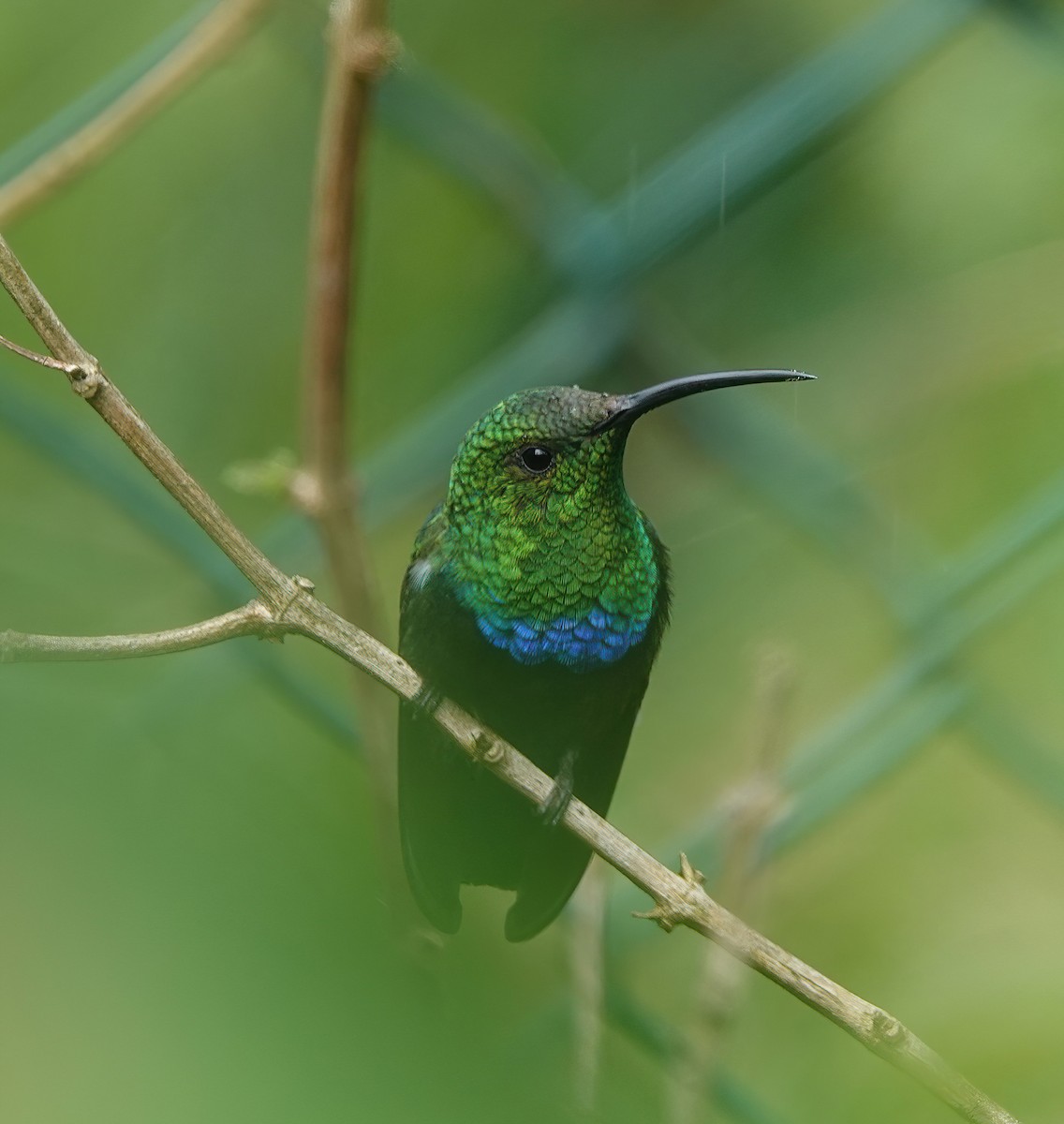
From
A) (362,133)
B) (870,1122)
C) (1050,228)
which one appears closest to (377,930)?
(870,1122)

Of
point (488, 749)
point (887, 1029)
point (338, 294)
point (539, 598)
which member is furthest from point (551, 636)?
point (887, 1029)

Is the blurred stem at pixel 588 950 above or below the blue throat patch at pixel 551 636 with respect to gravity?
below

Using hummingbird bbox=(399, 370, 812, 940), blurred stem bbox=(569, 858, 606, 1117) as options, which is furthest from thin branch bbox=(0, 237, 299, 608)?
blurred stem bbox=(569, 858, 606, 1117)

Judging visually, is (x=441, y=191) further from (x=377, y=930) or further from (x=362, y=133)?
(x=377, y=930)

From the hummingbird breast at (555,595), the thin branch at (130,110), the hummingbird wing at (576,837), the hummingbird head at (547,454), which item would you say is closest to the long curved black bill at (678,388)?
the hummingbird head at (547,454)

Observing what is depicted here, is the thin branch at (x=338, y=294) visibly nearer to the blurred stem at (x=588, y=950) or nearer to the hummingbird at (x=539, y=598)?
the hummingbird at (x=539, y=598)
